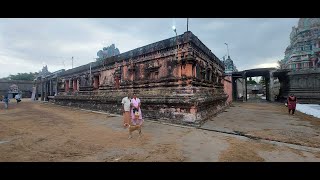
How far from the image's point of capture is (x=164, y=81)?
33.6 ft

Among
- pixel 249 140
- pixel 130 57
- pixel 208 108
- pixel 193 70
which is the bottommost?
pixel 249 140

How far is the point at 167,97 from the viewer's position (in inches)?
373

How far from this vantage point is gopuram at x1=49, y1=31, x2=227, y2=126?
29.6 ft

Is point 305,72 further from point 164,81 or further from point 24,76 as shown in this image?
point 24,76

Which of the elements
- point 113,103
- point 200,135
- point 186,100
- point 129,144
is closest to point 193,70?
point 186,100

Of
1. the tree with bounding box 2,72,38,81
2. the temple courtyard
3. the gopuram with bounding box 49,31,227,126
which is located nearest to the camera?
the temple courtyard


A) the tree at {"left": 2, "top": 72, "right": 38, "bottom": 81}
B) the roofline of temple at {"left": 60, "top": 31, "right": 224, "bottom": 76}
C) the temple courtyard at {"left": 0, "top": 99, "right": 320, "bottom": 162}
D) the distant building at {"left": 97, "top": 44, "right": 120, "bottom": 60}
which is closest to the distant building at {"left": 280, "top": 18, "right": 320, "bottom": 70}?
the roofline of temple at {"left": 60, "top": 31, "right": 224, "bottom": 76}

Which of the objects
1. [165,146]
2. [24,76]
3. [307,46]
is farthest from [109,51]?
[165,146]

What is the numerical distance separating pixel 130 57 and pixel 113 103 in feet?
10.7

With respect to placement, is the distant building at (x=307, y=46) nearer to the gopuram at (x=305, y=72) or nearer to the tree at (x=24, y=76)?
the gopuram at (x=305, y=72)

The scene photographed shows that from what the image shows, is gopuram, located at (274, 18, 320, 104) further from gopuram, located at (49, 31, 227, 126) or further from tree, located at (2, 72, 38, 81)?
tree, located at (2, 72, 38, 81)

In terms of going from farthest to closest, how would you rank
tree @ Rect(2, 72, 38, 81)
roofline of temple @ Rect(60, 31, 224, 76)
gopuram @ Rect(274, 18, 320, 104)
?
1. tree @ Rect(2, 72, 38, 81)
2. gopuram @ Rect(274, 18, 320, 104)
3. roofline of temple @ Rect(60, 31, 224, 76)
